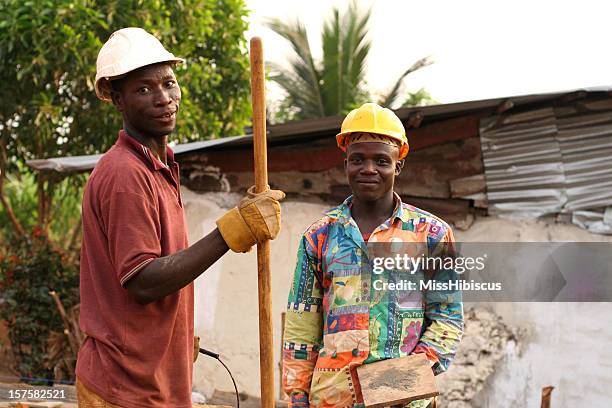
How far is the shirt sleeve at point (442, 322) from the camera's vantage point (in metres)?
3.08

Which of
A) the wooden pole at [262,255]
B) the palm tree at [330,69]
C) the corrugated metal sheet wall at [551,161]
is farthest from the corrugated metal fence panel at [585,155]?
the palm tree at [330,69]

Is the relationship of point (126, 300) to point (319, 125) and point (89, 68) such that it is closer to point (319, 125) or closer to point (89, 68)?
point (319, 125)

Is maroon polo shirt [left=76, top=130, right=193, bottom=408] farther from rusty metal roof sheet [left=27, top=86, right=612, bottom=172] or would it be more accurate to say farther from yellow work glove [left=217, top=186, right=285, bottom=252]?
rusty metal roof sheet [left=27, top=86, right=612, bottom=172]

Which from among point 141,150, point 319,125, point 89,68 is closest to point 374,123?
point 141,150

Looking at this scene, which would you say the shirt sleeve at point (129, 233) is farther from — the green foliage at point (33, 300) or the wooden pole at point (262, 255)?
the green foliage at point (33, 300)

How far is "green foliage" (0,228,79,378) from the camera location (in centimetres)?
899

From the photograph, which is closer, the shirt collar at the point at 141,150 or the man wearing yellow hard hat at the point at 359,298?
the shirt collar at the point at 141,150

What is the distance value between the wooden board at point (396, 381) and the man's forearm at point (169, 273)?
0.80 metres

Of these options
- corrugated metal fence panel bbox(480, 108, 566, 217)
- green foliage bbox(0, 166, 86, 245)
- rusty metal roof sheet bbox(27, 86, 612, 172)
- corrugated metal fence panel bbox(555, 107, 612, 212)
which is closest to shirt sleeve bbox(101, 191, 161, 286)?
rusty metal roof sheet bbox(27, 86, 612, 172)

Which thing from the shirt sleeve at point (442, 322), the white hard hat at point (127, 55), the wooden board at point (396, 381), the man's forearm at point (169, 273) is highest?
the white hard hat at point (127, 55)

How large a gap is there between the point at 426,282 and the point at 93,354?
1282mm

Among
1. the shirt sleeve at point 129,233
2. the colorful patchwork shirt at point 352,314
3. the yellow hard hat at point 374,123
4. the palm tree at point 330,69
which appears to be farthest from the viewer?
the palm tree at point 330,69

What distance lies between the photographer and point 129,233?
2508 millimetres

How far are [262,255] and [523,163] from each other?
14.4ft
